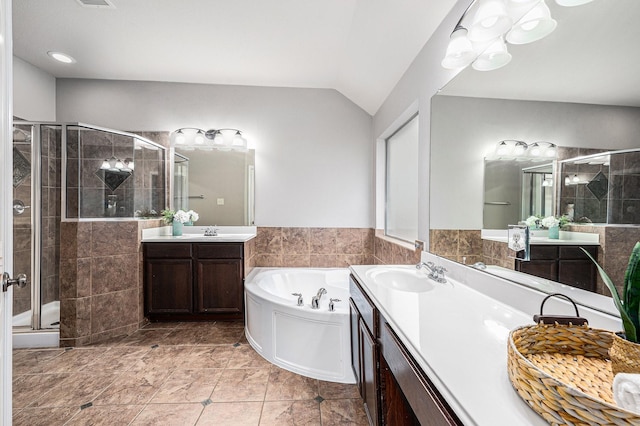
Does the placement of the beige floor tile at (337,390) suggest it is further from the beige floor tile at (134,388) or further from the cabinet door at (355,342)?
the beige floor tile at (134,388)

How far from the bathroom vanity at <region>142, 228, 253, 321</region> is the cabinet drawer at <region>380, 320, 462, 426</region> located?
213cm

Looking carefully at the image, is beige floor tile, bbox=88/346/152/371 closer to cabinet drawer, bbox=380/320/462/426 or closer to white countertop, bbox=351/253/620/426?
white countertop, bbox=351/253/620/426

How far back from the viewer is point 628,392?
1.48ft

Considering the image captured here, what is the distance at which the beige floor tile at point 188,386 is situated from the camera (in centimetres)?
176

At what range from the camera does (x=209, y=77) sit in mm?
3154

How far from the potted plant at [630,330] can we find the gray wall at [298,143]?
9.11 feet

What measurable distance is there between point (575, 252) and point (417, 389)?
2.33ft

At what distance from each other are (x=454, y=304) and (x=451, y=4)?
167cm

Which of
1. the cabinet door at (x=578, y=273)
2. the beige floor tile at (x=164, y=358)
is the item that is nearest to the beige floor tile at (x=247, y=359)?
the beige floor tile at (x=164, y=358)

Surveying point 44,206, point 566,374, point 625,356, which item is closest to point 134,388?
point 44,206

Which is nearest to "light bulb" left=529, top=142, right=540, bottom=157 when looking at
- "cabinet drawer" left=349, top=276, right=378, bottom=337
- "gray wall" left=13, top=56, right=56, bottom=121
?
"cabinet drawer" left=349, top=276, right=378, bottom=337

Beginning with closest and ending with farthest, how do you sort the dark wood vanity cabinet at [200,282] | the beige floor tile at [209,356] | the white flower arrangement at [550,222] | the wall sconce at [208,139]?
1. the white flower arrangement at [550,222]
2. the beige floor tile at [209,356]
3. the dark wood vanity cabinet at [200,282]
4. the wall sconce at [208,139]

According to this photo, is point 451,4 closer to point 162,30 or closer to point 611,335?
point 611,335

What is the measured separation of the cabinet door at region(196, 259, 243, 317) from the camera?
112 inches
